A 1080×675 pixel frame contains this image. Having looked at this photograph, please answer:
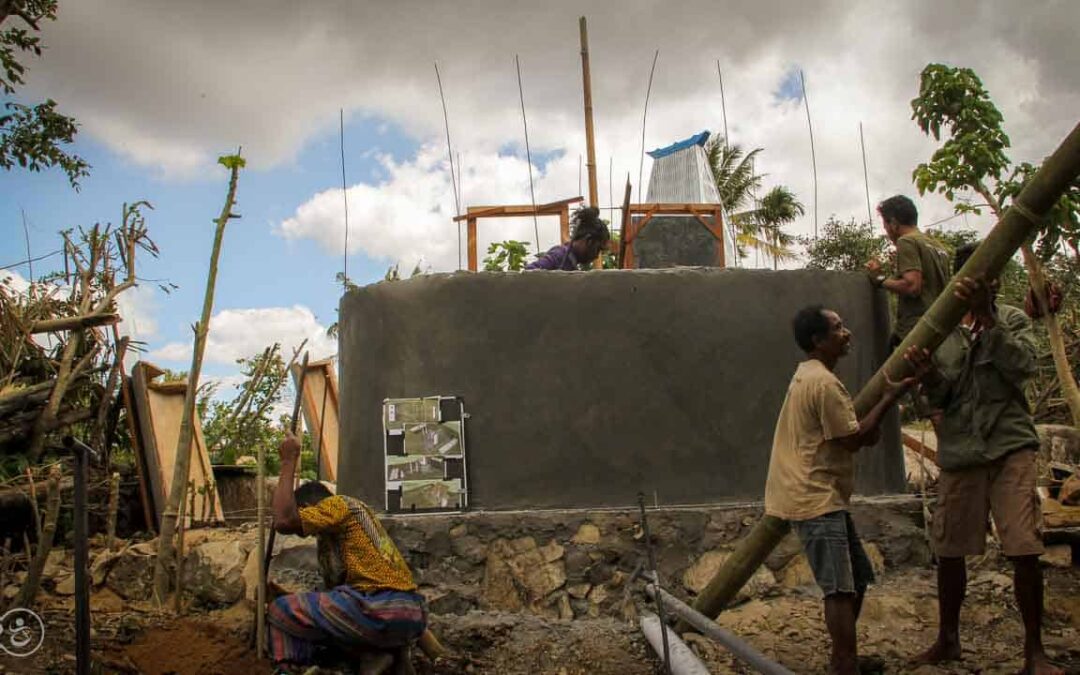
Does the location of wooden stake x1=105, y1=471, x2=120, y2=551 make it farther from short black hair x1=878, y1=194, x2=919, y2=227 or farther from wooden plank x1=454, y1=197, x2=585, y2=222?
short black hair x1=878, y1=194, x2=919, y2=227

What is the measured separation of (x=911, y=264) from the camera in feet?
14.4

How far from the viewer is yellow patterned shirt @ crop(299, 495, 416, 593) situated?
4.08m

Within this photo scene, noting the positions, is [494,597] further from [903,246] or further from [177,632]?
[903,246]

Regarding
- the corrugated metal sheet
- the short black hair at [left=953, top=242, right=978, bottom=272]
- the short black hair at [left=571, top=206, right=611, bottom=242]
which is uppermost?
the corrugated metal sheet

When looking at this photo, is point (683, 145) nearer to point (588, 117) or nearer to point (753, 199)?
point (588, 117)

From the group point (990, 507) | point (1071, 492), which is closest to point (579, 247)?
point (990, 507)

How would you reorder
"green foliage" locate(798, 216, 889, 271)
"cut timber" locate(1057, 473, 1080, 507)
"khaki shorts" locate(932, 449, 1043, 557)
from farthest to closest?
"green foliage" locate(798, 216, 889, 271) < "cut timber" locate(1057, 473, 1080, 507) < "khaki shorts" locate(932, 449, 1043, 557)

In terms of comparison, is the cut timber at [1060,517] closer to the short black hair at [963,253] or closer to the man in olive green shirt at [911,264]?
the man in olive green shirt at [911,264]

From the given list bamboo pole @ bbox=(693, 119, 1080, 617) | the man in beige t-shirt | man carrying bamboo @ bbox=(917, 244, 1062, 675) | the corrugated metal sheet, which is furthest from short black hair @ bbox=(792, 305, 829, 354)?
the corrugated metal sheet

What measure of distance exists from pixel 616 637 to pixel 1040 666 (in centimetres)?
197

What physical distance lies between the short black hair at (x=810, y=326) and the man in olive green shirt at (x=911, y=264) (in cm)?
111

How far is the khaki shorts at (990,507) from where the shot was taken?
3.45 meters

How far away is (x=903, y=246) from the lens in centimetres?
441

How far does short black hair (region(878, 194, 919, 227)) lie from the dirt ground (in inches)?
75.8
